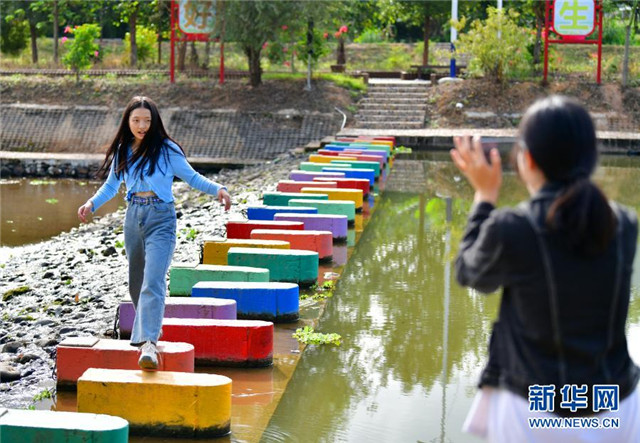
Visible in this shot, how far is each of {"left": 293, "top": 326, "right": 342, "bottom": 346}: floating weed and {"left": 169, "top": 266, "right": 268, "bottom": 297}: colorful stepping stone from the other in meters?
0.67

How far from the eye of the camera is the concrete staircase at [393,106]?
23859 mm

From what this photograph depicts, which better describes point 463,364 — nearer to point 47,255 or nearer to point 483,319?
point 483,319

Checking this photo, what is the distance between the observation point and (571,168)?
9.09ft

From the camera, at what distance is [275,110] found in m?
23.8

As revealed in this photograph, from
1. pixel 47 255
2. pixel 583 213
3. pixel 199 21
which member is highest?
pixel 199 21

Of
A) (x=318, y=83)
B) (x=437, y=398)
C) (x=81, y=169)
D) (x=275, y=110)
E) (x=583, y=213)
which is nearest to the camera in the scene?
(x=583, y=213)

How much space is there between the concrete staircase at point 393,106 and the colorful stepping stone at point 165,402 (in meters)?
18.3

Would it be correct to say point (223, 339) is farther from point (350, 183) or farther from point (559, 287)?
point (350, 183)

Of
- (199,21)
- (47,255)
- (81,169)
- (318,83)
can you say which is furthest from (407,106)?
(47,255)

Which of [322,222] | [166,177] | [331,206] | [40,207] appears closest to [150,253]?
[166,177]

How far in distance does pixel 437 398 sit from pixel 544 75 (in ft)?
66.5

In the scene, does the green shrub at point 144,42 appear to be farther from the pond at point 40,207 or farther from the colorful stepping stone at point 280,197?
the colorful stepping stone at point 280,197

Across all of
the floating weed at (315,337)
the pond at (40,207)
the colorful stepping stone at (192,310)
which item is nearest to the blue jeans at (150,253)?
the colorful stepping stone at (192,310)

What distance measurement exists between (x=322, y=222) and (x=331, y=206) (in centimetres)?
101
